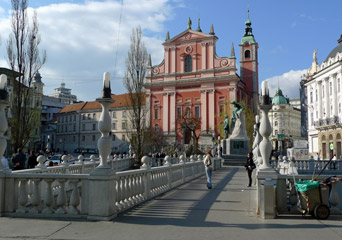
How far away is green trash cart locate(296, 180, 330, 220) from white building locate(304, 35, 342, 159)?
137 ft

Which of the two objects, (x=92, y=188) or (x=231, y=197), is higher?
(x=92, y=188)

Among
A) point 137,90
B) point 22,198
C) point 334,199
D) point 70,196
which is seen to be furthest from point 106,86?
point 137,90

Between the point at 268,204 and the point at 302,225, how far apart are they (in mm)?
787

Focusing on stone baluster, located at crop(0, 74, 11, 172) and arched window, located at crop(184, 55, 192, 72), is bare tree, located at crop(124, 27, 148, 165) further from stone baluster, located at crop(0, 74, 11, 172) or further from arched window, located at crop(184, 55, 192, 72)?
arched window, located at crop(184, 55, 192, 72)

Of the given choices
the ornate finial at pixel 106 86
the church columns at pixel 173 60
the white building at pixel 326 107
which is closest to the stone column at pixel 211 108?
the church columns at pixel 173 60

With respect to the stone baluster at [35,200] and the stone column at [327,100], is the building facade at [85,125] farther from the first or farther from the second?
the stone baluster at [35,200]

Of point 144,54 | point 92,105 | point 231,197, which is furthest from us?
point 92,105

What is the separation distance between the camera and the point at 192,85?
57312mm

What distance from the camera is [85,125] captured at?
80.2m

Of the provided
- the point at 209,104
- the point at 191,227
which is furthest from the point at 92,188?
the point at 209,104

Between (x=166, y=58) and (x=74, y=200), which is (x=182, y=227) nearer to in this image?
(x=74, y=200)

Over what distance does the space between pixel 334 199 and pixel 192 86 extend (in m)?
51.2

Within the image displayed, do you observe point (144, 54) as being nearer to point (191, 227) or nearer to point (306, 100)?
point (191, 227)

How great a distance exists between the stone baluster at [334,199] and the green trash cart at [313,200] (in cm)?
41
